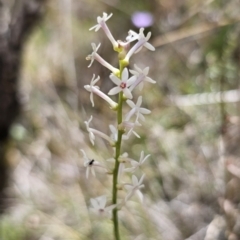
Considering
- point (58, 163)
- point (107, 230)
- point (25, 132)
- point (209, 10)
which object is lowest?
point (107, 230)

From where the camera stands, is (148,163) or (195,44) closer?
(148,163)

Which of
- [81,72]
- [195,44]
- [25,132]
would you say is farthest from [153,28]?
[25,132]

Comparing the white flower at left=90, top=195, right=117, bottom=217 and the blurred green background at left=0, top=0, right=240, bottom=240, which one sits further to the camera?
the blurred green background at left=0, top=0, right=240, bottom=240

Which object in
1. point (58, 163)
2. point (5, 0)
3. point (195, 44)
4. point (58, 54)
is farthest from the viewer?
point (58, 54)

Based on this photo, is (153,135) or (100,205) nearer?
(100,205)

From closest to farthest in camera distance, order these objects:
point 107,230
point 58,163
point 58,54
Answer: point 107,230 < point 58,163 < point 58,54

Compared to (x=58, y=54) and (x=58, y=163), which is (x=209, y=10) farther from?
(x=58, y=163)

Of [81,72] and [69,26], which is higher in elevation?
[69,26]

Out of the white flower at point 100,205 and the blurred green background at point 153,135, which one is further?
the blurred green background at point 153,135
